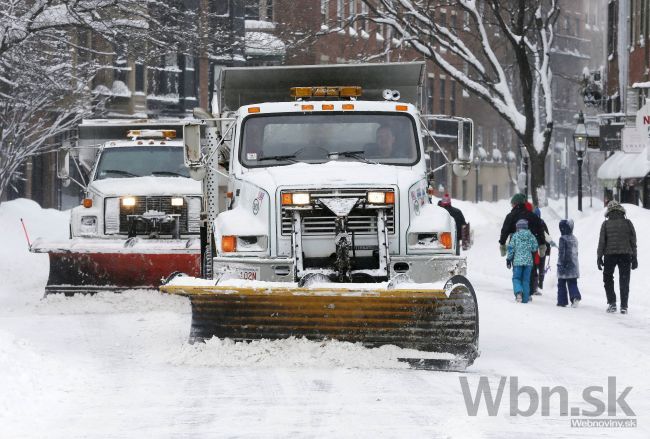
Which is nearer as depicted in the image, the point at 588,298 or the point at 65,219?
the point at 588,298

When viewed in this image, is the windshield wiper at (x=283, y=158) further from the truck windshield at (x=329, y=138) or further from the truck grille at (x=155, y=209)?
the truck grille at (x=155, y=209)

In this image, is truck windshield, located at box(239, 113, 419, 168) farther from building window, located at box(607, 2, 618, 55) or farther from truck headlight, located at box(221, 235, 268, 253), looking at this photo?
building window, located at box(607, 2, 618, 55)

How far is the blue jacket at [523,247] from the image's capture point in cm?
2033

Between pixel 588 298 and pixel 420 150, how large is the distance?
9.33m

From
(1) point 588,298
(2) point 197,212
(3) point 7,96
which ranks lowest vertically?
(1) point 588,298

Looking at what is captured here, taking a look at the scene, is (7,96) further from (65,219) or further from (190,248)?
(190,248)

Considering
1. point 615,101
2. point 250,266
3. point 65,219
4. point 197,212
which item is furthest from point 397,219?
point 615,101

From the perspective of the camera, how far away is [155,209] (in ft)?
65.1

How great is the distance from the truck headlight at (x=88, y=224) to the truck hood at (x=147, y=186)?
38 centimetres

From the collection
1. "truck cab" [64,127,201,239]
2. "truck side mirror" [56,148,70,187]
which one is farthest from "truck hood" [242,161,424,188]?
"truck side mirror" [56,148,70,187]

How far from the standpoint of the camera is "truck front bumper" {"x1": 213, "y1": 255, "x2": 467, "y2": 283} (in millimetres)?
12789

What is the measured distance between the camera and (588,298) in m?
22.6

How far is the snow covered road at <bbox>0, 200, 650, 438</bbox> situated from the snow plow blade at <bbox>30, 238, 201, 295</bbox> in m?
0.19

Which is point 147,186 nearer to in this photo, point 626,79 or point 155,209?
point 155,209
